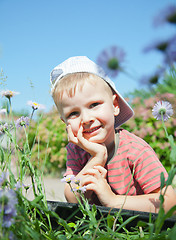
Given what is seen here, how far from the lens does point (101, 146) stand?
1.39 metres

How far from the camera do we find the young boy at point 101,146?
1.22 meters

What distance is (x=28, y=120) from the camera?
1225mm

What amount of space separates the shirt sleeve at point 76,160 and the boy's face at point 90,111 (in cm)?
27

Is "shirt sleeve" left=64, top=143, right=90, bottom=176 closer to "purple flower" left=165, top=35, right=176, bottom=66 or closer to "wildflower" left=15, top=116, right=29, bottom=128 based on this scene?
"wildflower" left=15, top=116, right=29, bottom=128

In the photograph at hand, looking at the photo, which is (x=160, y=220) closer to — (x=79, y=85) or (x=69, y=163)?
(x=79, y=85)

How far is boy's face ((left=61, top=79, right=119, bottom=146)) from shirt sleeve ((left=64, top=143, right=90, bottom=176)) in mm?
270

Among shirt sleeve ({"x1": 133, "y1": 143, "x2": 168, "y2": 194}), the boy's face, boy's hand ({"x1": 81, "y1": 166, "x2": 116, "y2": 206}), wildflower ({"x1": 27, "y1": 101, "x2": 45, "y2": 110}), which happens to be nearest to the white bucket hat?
the boy's face

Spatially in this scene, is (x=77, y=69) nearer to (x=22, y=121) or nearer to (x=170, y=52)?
(x=22, y=121)

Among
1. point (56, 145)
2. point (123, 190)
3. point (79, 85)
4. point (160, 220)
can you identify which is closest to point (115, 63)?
point (160, 220)

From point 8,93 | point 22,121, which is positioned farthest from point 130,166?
point 8,93

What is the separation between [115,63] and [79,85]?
728 mm

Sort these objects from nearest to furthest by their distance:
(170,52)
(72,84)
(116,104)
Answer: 1. (170,52)
2. (72,84)
3. (116,104)

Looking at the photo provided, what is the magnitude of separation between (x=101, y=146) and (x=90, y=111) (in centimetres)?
19

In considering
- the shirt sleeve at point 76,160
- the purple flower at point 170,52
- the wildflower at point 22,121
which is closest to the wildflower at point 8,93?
the wildflower at point 22,121
